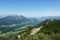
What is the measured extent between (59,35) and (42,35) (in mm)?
16569

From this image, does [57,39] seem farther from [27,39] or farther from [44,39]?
[27,39]

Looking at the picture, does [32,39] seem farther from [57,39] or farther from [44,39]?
[57,39]

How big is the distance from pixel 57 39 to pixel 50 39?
6711mm

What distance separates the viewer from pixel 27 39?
154 metres

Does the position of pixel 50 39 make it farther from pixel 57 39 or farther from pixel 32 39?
pixel 32 39

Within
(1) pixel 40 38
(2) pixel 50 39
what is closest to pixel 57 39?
(2) pixel 50 39

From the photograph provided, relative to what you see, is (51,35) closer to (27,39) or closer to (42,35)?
(42,35)

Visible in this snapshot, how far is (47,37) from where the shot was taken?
152 metres

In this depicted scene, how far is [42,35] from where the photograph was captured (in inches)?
6161

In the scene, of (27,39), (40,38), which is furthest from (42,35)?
(27,39)

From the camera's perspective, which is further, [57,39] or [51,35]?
[51,35]

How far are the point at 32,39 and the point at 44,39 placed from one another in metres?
11.4

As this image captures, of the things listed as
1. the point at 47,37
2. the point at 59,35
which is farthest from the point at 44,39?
the point at 59,35

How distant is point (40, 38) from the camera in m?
152
